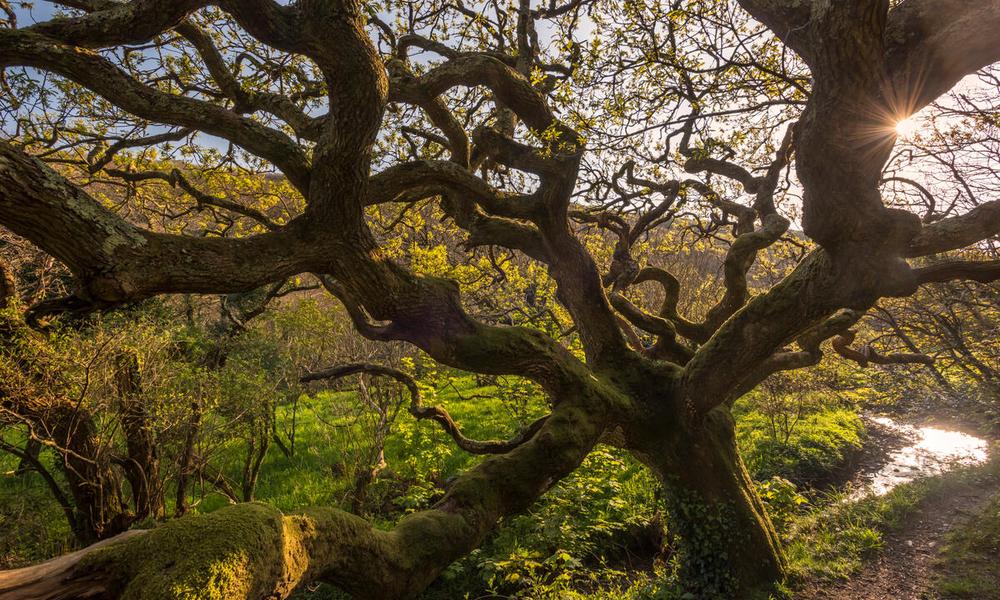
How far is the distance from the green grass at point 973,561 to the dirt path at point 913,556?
0.19 m

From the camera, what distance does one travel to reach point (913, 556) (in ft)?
23.8

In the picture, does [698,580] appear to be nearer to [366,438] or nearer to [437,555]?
[437,555]

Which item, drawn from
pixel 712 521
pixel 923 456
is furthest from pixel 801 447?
pixel 712 521

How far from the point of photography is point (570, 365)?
5414 millimetres

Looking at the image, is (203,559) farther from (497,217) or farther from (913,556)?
(913,556)

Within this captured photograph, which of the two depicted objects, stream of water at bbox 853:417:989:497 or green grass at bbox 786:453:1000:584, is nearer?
green grass at bbox 786:453:1000:584

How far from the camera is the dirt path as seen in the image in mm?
6016

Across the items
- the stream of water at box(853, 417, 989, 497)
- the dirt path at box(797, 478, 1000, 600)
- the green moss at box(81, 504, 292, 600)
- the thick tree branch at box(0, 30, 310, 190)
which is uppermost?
the thick tree branch at box(0, 30, 310, 190)

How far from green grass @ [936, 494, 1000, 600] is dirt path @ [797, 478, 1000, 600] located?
19 centimetres

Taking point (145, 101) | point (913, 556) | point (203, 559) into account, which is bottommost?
point (913, 556)

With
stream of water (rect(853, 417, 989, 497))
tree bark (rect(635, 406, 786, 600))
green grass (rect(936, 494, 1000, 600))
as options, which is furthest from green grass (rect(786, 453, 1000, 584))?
green grass (rect(936, 494, 1000, 600))

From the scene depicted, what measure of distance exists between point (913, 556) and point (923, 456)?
30.9 feet

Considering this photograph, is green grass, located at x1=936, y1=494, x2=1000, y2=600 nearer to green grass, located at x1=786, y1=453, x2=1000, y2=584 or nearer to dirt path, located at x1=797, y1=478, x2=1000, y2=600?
dirt path, located at x1=797, y1=478, x2=1000, y2=600

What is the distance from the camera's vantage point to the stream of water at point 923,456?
11.6 metres
